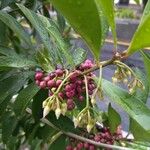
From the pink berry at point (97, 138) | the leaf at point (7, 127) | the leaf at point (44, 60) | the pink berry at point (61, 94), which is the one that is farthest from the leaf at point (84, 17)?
the leaf at point (7, 127)

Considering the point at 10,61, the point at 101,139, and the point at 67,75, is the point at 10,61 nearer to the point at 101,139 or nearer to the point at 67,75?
the point at 67,75

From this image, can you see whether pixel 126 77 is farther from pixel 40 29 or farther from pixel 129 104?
pixel 40 29

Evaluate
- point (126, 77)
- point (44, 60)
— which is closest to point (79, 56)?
point (44, 60)

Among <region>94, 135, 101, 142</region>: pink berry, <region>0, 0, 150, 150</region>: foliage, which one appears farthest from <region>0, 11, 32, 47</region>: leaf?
<region>94, 135, 101, 142</region>: pink berry

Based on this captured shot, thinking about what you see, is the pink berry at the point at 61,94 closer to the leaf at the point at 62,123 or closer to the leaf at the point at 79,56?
the leaf at the point at 79,56

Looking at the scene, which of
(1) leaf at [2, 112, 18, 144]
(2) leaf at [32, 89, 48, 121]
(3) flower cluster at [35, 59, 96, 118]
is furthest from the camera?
(1) leaf at [2, 112, 18, 144]

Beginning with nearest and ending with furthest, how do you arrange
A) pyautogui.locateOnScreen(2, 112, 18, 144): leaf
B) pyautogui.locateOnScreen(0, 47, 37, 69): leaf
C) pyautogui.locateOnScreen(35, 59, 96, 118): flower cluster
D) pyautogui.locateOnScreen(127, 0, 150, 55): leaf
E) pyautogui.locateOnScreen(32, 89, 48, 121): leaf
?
pyautogui.locateOnScreen(127, 0, 150, 55): leaf → pyautogui.locateOnScreen(35, 59, 96, 118): flower cluster → pyautogui.locateOnScreen(0, 47, 37, 69): leaf → pyautogui.locateOnScreen(32, 89, 48, 121): leaf → pyautogui.locateOnScreen(2, 112, 18, 144): leaf

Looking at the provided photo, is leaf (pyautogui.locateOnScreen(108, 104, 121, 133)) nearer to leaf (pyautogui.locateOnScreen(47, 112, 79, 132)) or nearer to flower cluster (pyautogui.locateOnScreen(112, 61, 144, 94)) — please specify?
leaf (pyautogui.locateOnScreen(47, 112, 79, 132))
